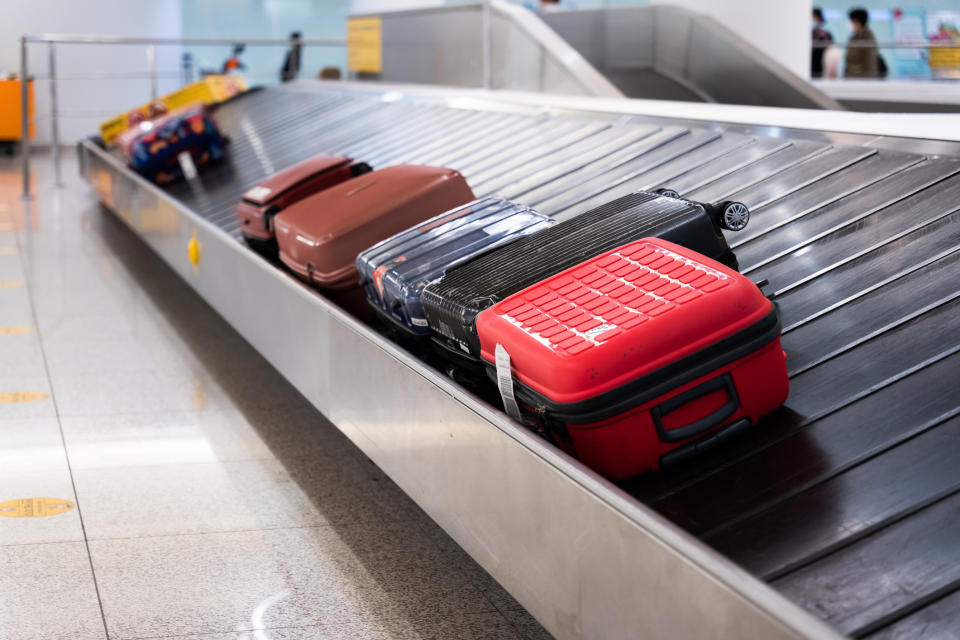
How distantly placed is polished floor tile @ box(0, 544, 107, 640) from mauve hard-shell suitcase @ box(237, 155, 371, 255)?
1.64 metres

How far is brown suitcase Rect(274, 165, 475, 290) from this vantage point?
10.0 ft

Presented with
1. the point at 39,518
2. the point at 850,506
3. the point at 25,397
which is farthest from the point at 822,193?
the point at 25,397

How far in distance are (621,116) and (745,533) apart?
8.47 ft

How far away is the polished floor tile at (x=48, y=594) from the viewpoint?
6.72ft

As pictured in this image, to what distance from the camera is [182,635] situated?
2.05m

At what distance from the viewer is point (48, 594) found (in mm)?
2203

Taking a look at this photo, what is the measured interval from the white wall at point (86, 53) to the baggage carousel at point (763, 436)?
40.6ft

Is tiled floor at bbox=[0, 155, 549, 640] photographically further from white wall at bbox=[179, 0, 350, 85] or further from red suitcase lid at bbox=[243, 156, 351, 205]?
white wall at bbox=[179, 0, 350, 85]

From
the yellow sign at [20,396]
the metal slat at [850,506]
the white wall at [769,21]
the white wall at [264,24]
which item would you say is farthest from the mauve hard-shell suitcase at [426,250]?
the white wall at [264,24]

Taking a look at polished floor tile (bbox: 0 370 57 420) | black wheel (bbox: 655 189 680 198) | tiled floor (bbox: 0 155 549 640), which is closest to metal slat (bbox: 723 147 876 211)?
black wheel (bbox: 655 189 680 198)

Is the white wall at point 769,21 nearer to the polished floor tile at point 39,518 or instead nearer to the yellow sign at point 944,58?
the yellow sign at point 944,58

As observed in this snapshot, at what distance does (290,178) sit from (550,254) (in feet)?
6.85

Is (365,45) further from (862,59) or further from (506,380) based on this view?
(506,380)

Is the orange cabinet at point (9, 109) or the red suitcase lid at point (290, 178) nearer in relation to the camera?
the red suitcase lid at point (290, 178)
